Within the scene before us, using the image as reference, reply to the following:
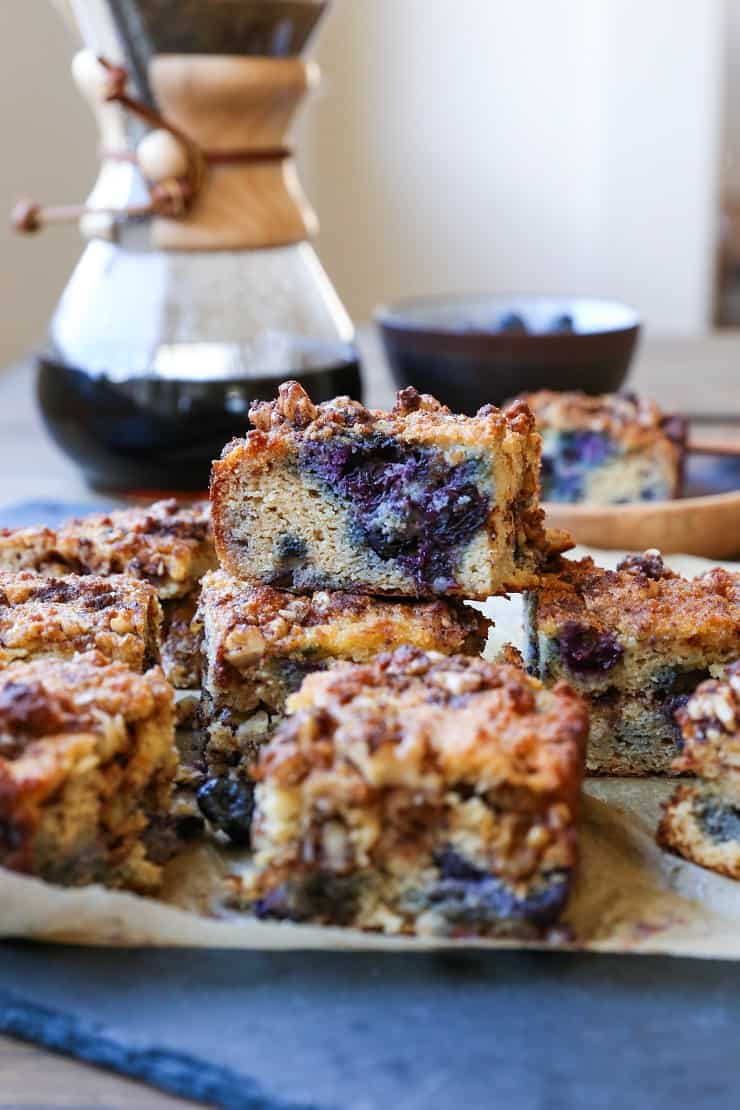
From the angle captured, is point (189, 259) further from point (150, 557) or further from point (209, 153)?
point (150, 557)

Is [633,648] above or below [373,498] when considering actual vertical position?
below

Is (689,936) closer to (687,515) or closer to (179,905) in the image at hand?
(179,905)

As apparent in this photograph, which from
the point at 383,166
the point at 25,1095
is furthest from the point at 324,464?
the point at 383,166

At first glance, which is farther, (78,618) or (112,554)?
(112,554)

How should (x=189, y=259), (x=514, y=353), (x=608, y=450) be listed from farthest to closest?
(x=514, y=353) → (x=608, y=450) → (x=189, y=259)

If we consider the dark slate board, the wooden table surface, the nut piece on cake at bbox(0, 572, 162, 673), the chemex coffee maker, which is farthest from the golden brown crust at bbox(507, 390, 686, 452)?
the dark slate board

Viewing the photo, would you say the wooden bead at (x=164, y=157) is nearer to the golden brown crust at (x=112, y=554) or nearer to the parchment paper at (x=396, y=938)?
the golden brown crust at (x=112, y=554)

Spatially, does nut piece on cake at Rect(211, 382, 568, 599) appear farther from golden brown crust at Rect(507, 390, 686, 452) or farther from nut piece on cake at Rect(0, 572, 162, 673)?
golden brown crust at Rect(507, 390, 686, 452)

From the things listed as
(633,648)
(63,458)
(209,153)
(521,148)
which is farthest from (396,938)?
(521,148)
